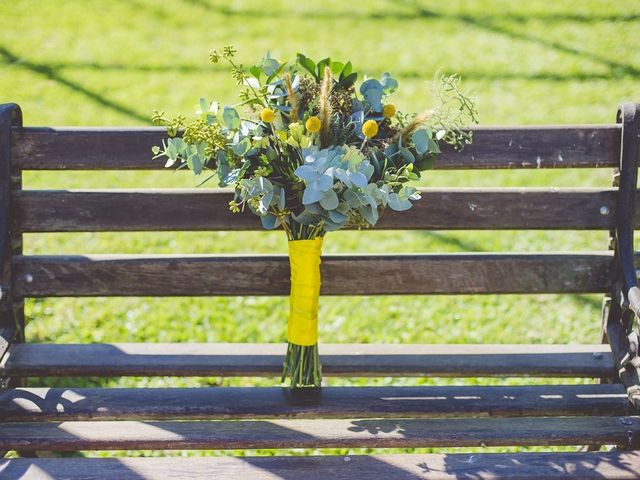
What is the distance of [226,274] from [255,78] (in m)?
0.74

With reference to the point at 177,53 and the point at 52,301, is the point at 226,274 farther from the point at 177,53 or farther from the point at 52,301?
the point at 177,53

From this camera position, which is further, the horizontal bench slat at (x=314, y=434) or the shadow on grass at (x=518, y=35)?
the shadow on grass at (x=518, y=35)

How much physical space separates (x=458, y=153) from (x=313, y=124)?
2.48 feet

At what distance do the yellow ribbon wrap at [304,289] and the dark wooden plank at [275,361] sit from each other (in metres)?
0.31

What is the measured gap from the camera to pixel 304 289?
8.54 feet

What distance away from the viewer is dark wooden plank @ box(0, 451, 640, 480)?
2262 millimetres

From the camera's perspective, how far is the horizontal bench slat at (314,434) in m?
2.40

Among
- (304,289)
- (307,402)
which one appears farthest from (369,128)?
(307,402)

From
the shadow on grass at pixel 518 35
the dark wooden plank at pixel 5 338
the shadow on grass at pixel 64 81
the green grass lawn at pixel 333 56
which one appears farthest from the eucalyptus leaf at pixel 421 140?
the shadow on grass at pixel 518 35

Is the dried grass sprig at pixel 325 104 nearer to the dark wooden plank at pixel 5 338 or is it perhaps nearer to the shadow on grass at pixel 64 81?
the dark wooden plank at pixel 5 338


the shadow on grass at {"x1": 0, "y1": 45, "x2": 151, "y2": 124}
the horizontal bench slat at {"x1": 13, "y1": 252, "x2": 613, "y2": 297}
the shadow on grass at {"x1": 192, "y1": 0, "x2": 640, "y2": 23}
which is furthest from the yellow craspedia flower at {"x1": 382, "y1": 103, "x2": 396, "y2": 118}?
the shadow on grass at {"x1": 192, "y1": 0, "x2": 640, "y2": 23}

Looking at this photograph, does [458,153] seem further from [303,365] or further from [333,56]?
[333,56]

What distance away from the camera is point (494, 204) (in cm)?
289

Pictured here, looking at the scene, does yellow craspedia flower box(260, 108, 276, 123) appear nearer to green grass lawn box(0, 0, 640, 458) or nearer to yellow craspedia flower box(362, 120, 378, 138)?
yellow craspedia flower box(362, 120, 378, 138)
